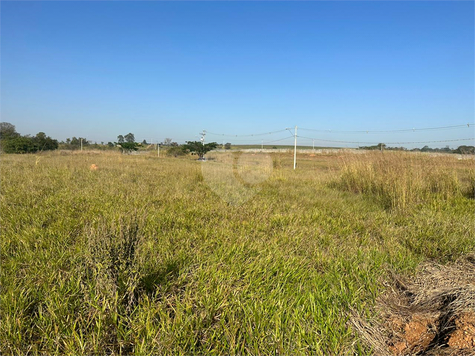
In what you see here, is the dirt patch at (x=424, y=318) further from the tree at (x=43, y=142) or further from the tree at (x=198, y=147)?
the tree at (x=43, y=142)

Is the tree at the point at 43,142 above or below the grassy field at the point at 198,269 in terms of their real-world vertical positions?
above

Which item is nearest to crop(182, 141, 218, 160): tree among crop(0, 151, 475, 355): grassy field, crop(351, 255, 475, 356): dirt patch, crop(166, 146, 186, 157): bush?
crop(166, 146, 186, 157): bush

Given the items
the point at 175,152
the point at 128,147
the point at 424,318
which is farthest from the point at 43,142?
the point at 424,318

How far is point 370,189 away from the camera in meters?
6.40

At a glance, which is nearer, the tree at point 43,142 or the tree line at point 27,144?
the tree line at point 27,144

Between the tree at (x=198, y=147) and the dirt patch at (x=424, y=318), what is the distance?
21.3 meters

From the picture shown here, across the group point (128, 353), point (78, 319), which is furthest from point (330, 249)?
point (78, 319)

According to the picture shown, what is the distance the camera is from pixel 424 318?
1799 millimetres

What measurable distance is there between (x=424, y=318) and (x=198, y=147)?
24.3 m

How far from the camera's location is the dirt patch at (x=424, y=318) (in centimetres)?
155

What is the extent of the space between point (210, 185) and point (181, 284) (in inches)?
188

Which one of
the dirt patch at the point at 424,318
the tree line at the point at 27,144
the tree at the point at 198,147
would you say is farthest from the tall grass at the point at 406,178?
the tree line at the point at 27,144

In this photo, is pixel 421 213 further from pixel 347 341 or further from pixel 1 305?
pixel 1 305

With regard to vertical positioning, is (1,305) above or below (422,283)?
above
